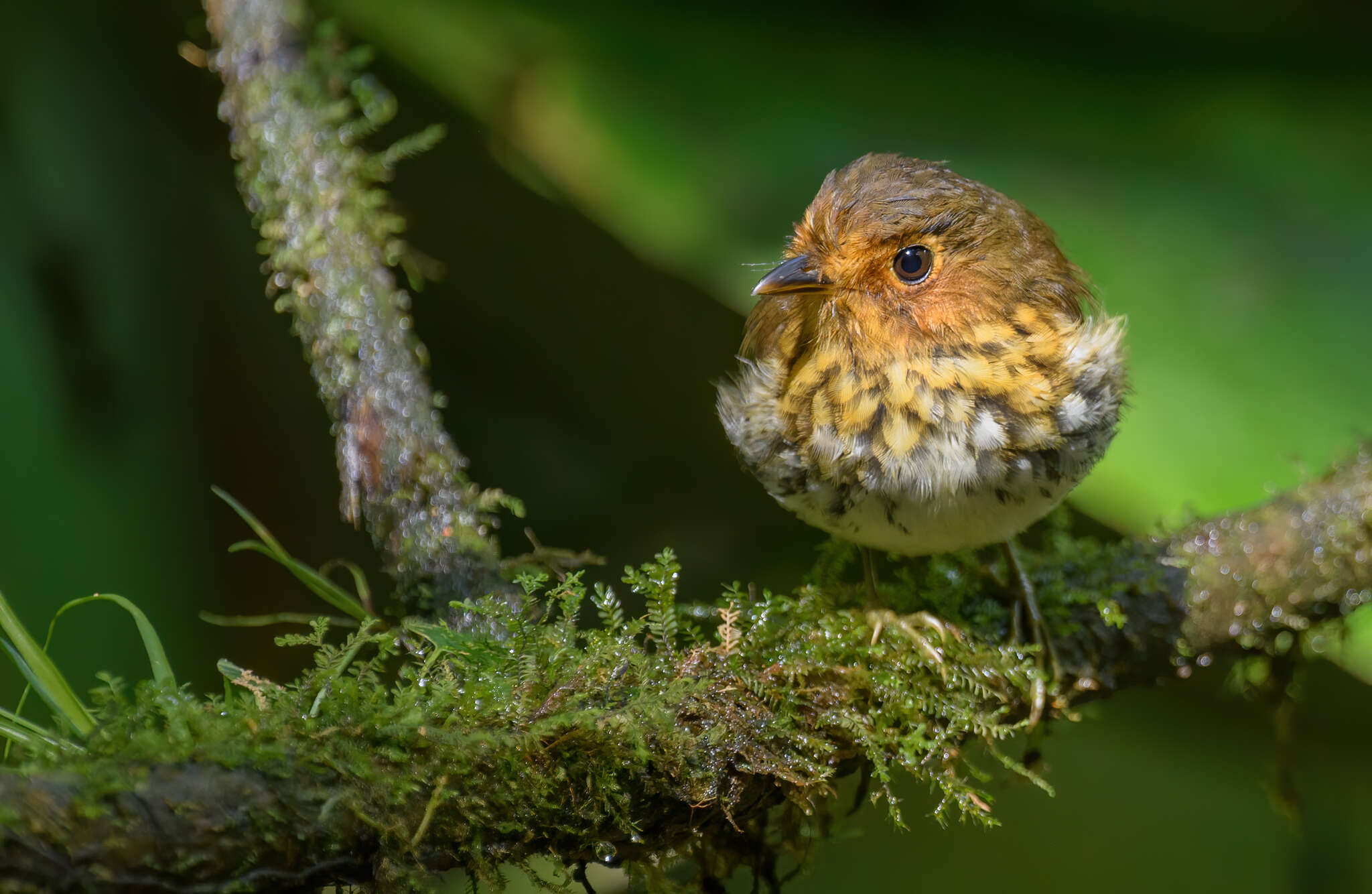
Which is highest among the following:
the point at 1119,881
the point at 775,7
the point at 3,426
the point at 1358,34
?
the point at 1358,34

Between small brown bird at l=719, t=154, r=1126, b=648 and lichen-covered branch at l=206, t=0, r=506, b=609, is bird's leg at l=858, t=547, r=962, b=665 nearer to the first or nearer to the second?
small brown bird at l=719, t=154, r=1126, b=648

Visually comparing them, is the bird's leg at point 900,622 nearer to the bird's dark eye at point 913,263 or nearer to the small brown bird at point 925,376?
the small brown bird at point 925,376

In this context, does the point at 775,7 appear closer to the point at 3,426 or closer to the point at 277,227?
the point at 277,227

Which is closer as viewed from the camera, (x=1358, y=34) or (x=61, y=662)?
(x=61, y=662)

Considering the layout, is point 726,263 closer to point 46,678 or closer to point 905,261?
point 905,261

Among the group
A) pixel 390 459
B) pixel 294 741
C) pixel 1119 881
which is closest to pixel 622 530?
pixel 390 459

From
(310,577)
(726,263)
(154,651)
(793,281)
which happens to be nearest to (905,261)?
(793,281)
